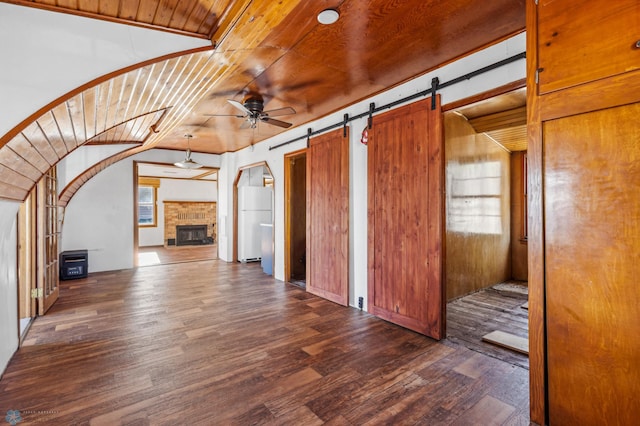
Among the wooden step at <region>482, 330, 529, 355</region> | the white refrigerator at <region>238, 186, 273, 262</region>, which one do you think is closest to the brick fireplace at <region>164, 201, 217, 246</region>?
the white refrigerator at <region>238, 186, 273, 262</region>

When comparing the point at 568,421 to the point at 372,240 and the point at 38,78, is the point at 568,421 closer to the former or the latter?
the point at 372,240

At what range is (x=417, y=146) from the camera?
3.11 metres

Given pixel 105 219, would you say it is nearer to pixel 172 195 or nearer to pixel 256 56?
pixel 172 195

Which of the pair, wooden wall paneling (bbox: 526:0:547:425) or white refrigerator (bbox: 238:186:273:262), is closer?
wooden wall paneling (bbox: 526:0:547:425)

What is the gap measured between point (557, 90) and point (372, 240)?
226cm

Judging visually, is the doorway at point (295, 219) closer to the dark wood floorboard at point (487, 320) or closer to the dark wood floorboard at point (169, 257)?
the dark wood floorboard at point (487, 320)

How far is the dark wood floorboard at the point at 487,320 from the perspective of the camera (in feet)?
8.96

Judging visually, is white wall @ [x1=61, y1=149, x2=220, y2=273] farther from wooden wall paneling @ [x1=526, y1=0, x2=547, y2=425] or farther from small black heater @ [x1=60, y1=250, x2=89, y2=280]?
wooden wall paneling @ [x1=526, y1=0, x2=547, y2=425]

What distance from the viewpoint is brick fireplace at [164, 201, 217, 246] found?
10.7m

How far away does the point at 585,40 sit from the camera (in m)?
1.61

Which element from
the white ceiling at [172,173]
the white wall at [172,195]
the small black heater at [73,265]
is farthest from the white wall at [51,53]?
the white wall at [172,195]

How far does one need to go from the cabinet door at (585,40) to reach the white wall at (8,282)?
12.0 ft

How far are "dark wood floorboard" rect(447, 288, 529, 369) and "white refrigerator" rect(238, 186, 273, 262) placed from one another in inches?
179

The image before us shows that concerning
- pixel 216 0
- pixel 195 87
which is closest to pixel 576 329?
pixel 216 0
